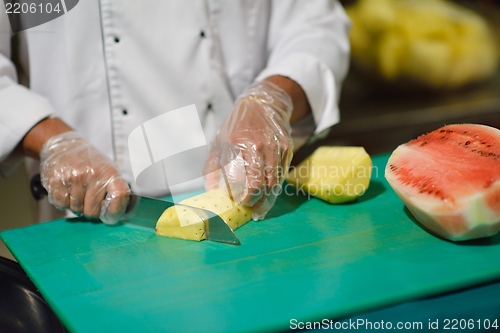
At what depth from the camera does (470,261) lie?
103 cm

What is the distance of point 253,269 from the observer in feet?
3.45

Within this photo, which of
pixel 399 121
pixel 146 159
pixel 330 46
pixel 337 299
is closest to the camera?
pixel 337 299

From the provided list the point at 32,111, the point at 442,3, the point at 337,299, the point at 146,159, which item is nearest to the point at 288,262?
the point at 337,299

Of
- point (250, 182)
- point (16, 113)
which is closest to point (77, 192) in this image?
point (16, 113)

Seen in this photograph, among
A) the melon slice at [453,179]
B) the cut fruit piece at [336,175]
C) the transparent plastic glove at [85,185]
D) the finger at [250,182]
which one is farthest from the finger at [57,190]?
the melon slice at [453,179]

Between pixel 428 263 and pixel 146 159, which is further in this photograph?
pixel 146 159

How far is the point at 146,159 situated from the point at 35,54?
421mm

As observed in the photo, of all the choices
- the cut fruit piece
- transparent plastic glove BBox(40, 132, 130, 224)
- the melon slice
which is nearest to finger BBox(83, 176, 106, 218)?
transparent plastic glove BBox(40, 132, 130, 224)

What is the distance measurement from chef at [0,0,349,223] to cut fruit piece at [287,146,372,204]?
0.09 meters

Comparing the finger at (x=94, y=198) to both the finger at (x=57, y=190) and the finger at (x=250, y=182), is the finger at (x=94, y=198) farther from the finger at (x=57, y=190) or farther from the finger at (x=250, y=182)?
the finger at (x=250, y=182)

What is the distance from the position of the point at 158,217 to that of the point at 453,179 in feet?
2.08

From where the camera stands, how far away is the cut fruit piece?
1.30 metres

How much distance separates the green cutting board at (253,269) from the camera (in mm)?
922

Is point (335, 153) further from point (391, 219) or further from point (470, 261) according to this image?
point (470, 261)
